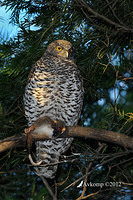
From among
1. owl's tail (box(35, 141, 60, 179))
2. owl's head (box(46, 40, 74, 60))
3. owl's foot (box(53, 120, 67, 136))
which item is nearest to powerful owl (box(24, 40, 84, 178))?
owl's head (box(46, 40, 74, 60))

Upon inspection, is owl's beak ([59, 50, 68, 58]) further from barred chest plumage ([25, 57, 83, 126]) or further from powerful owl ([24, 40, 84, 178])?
barred chest plumage ([25, 57, 83, 126])

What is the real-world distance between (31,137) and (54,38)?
1.46m

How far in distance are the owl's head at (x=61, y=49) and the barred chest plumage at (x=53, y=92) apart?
0.21 metres

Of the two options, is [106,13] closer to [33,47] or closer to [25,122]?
[33,47]

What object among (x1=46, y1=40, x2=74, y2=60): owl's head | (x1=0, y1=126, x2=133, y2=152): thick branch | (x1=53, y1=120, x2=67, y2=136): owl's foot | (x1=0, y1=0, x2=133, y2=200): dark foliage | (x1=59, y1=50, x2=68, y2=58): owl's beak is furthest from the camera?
(x1=59, y1=50, x2=68, y2=58): owl's beak

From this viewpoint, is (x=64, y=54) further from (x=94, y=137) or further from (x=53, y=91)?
(x=94, y=137)

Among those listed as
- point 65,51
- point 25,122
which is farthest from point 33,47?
point 25,122

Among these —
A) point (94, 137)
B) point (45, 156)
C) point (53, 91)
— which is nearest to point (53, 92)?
point (53, 91)

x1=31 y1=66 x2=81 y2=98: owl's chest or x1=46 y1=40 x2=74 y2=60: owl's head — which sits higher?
x1=46 y1=40 x2=74 y2=60: owl's head

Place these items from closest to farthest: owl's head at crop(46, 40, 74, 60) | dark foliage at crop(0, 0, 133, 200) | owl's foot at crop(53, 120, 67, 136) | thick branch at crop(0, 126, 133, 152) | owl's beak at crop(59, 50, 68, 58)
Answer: thick branch at crop(0, 126, 133, 152) → owl's foot at crop(53, 120, 67, 136) → dark foliage at crop(0, 0, 133, 200) → owl's head at crop(46, 40, 74, 60) → owl's beak at crop(59, 50, 68, 58)

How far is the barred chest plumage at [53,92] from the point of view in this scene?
3.10 meters

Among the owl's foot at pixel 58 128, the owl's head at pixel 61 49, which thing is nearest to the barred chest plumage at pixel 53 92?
the owl's head at pixel 61 49

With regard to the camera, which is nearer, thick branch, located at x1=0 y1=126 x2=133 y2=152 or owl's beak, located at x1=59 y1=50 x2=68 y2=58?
thick branch, located at x1=0 y1=126 x2=133 y2=152

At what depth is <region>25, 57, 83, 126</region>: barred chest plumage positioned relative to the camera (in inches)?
122
